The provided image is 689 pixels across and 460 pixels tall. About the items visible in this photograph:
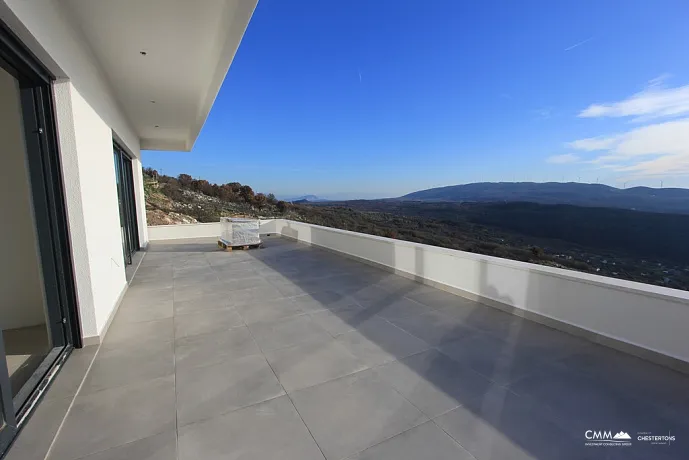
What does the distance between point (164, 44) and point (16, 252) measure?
8.57 ft

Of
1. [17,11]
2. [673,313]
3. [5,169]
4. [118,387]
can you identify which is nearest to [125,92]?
[5,169]

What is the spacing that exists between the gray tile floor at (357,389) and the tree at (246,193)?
1719cm

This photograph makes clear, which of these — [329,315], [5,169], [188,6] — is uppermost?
[188,6]

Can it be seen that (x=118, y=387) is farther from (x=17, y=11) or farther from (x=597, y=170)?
(x=597, y=170)

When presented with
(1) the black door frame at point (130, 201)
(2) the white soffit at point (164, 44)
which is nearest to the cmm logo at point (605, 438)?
(2) the white soffit at point (164, 44)

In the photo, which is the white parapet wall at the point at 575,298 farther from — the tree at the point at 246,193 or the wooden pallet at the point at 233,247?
the tree at the point at 246,193

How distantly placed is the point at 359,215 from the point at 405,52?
35.1ft

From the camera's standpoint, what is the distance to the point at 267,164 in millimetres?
22375

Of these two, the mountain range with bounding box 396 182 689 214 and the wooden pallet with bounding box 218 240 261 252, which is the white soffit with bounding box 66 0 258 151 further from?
the mountain range with bounding box 396 182 689 214

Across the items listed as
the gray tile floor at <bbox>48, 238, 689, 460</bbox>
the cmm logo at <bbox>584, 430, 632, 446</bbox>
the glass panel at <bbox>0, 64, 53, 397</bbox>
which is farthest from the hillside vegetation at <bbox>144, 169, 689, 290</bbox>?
the cmm logo at <bbox>584, 430, 632, 446</bbox>

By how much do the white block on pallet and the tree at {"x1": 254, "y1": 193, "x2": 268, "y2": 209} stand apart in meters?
11.9

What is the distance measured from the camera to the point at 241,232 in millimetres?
7547

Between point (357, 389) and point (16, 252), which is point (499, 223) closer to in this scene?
point (357, 389)

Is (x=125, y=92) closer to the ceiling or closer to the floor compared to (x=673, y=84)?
closer to the floor
